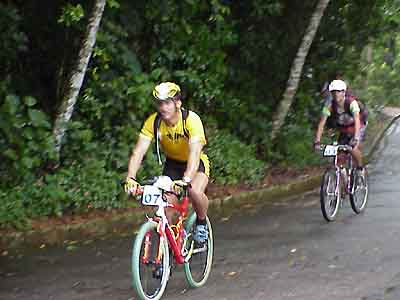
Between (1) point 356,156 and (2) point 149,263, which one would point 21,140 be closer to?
(2) point 149,263

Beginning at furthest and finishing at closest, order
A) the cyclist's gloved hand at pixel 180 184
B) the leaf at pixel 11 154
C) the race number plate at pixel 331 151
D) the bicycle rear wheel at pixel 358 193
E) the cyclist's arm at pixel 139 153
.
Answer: the bicycle rear wheel at pixel 358 193
the race number plate at pixel 331 151
the leaf at pixel 11 154
the cyclist's arm at pixel 139 153
the cyclist's gloved hand at pixel 180 184

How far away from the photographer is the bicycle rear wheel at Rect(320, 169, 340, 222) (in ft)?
35.1

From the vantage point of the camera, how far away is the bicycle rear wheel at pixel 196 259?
24.1 feet

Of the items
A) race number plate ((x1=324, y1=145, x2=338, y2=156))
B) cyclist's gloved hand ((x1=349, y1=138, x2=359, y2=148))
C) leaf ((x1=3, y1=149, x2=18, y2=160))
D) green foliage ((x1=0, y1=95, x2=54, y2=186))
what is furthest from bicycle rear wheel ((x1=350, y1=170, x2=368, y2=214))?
leaf ((x1=3, y1=149, x2=18, y2=160))

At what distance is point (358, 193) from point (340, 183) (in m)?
0.69

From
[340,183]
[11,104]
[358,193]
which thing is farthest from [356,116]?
[11,104]

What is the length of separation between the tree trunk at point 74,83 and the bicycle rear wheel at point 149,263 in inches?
170

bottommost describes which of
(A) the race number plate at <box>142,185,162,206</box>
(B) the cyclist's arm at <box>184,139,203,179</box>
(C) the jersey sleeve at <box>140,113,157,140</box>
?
(A) the race number plate at <box>142,185,162,206</box>

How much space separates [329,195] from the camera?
10844 mm

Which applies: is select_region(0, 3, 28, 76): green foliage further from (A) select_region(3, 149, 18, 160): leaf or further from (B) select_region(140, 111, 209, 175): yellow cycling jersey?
(B) select_region(140, 111, 209, 175): yellow cycling jersey

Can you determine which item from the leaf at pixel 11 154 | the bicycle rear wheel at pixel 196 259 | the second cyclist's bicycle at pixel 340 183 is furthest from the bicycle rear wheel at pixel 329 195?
the leaf at pixel 11 154

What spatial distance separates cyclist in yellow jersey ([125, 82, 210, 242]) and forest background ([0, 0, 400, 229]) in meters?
3.24

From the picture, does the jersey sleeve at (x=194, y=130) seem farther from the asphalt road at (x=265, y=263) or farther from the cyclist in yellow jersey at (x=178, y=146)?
the asphalt road at (x=265, y=263)

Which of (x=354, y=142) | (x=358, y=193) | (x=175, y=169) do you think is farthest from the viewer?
(x=358, y=193)
